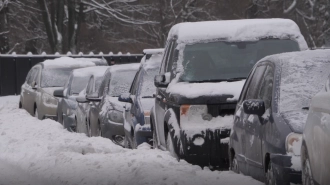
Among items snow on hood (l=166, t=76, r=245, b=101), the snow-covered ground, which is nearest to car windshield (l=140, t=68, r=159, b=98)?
the snow-covered ground

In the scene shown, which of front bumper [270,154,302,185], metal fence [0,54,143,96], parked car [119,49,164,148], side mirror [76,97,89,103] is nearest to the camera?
front bumper [270,154,302,185]

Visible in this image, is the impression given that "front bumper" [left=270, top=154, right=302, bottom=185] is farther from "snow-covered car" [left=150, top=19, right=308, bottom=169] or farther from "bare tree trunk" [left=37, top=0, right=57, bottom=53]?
"bare tree trunk" [left=37, top=0, right=57, bottom=53]

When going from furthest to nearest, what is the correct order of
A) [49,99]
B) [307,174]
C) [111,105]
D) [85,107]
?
[49,99]
[85,107]
[111,105]
[307,174]

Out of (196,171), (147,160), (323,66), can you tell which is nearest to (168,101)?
(147,160)

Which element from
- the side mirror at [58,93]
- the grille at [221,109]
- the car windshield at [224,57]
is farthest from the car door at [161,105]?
the side mirror at [58,93]

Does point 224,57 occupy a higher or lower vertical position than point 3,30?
higher

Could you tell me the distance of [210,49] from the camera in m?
13.2

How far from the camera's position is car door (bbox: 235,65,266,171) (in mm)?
9508

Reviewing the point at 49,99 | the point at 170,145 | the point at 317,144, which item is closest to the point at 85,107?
the point at 49,99

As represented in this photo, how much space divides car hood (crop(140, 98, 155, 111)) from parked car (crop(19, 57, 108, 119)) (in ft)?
27.8

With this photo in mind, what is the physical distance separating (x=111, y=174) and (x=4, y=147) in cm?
546

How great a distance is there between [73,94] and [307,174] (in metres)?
15.3

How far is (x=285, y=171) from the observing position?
8.38m

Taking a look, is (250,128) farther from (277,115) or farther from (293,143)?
(293,143)
